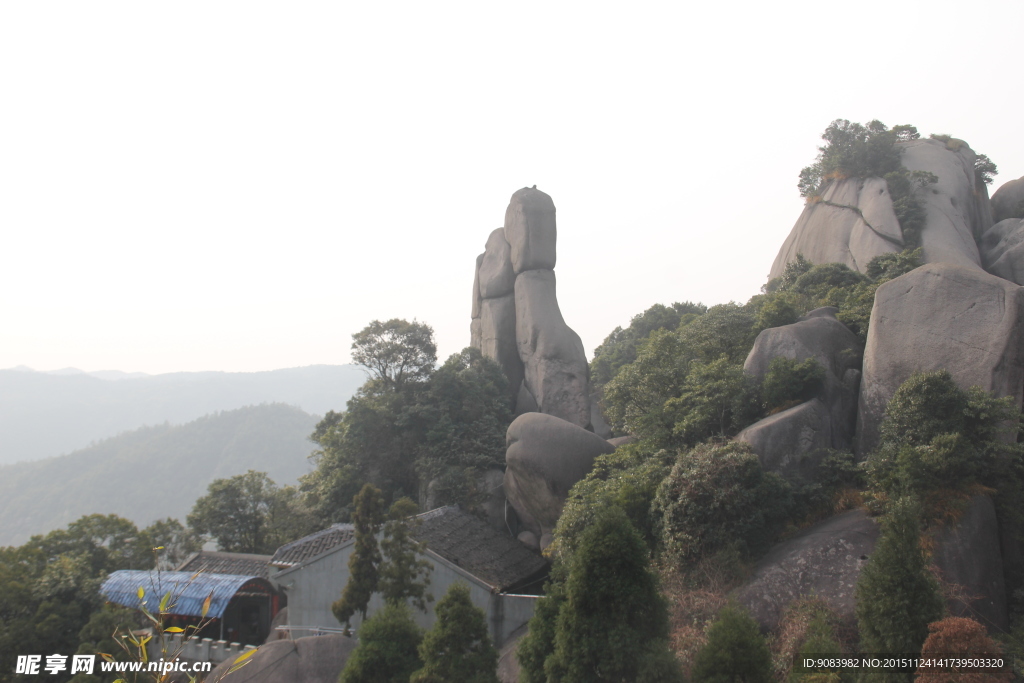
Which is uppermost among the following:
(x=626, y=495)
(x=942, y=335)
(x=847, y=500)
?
(x=942, y=335)

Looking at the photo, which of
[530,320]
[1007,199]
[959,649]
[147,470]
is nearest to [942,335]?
[959,649]

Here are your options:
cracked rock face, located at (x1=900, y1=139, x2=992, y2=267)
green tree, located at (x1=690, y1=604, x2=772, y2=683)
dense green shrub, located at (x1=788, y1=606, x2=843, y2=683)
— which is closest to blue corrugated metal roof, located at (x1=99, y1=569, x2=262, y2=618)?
green tree, located at (x1=690, y1=604, x2=772, y2=683)

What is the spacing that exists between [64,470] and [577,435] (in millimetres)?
102868

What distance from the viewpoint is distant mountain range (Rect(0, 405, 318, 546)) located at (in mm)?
87688

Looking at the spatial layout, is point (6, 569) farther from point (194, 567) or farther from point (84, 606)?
point (194, 567)

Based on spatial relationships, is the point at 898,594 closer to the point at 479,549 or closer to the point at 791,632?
the point at 791,632

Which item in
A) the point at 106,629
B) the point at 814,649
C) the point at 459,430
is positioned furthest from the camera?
the point at 459,430

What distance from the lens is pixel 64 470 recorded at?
312 ft

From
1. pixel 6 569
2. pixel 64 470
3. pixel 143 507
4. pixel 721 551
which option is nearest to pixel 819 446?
pixel 721 551

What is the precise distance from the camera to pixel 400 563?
14508 mm

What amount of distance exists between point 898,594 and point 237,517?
77.3ft

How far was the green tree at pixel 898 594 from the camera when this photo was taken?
869 centimetres

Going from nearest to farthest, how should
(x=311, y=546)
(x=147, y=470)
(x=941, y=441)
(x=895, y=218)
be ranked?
(x=941, y=441), (x=311, y=546), (x=895, y=218), (x=147, y=470)

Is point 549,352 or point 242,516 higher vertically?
point 549,352
